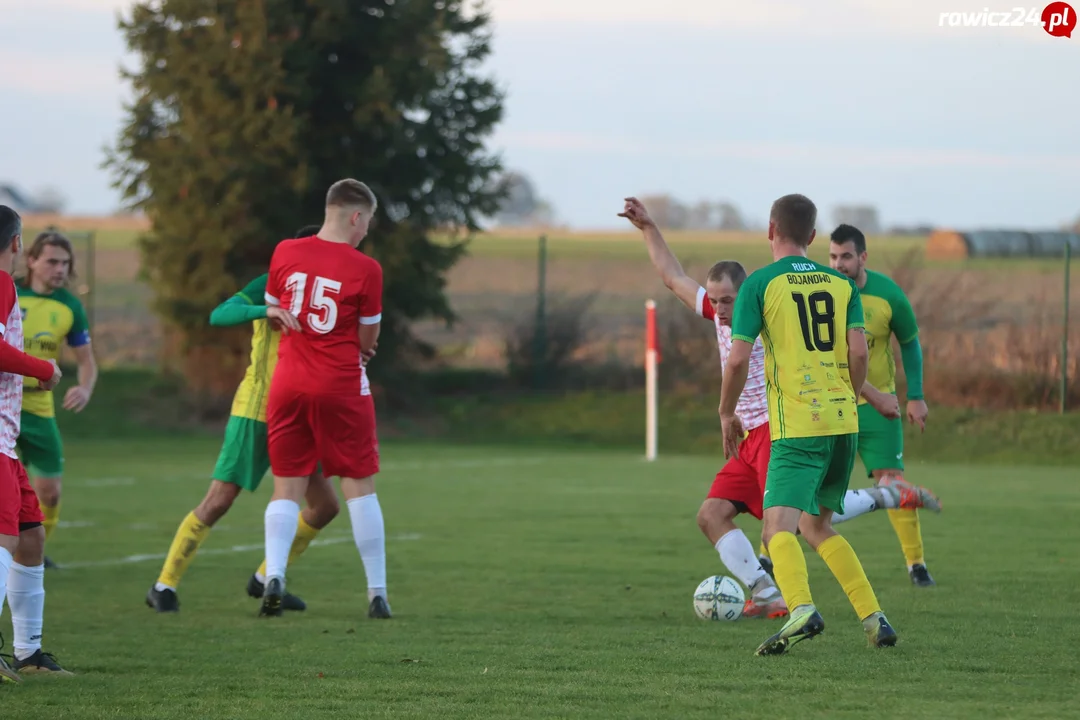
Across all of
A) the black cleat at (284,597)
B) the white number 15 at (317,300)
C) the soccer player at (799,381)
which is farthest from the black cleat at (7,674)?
the soccer player at (799,381)

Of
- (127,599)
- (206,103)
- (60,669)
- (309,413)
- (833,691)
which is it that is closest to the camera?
(833,691)

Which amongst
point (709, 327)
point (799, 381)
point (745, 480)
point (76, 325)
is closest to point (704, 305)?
point (745, 480)

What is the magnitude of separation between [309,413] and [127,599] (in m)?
1.87

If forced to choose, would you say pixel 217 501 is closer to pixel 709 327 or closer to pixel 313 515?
pixel 313 515

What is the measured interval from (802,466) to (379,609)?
2.70 m

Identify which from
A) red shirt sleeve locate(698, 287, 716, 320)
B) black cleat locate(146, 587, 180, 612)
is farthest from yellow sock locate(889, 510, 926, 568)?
black cleat locate(146, 587, 180, 612)

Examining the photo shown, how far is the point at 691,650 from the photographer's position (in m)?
6.39

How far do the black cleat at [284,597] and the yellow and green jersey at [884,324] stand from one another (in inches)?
140

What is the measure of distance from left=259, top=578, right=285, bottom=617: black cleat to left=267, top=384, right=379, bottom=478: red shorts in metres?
0.58

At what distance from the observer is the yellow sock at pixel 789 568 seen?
6066 millimetres

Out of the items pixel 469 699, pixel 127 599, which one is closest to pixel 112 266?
pixel 127 599

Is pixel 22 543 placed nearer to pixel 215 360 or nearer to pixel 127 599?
pixel 127 599

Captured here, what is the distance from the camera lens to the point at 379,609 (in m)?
7.78

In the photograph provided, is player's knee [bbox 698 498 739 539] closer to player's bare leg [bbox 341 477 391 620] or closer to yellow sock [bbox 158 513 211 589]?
player's bare leg [bbox 341 477 391 620]
